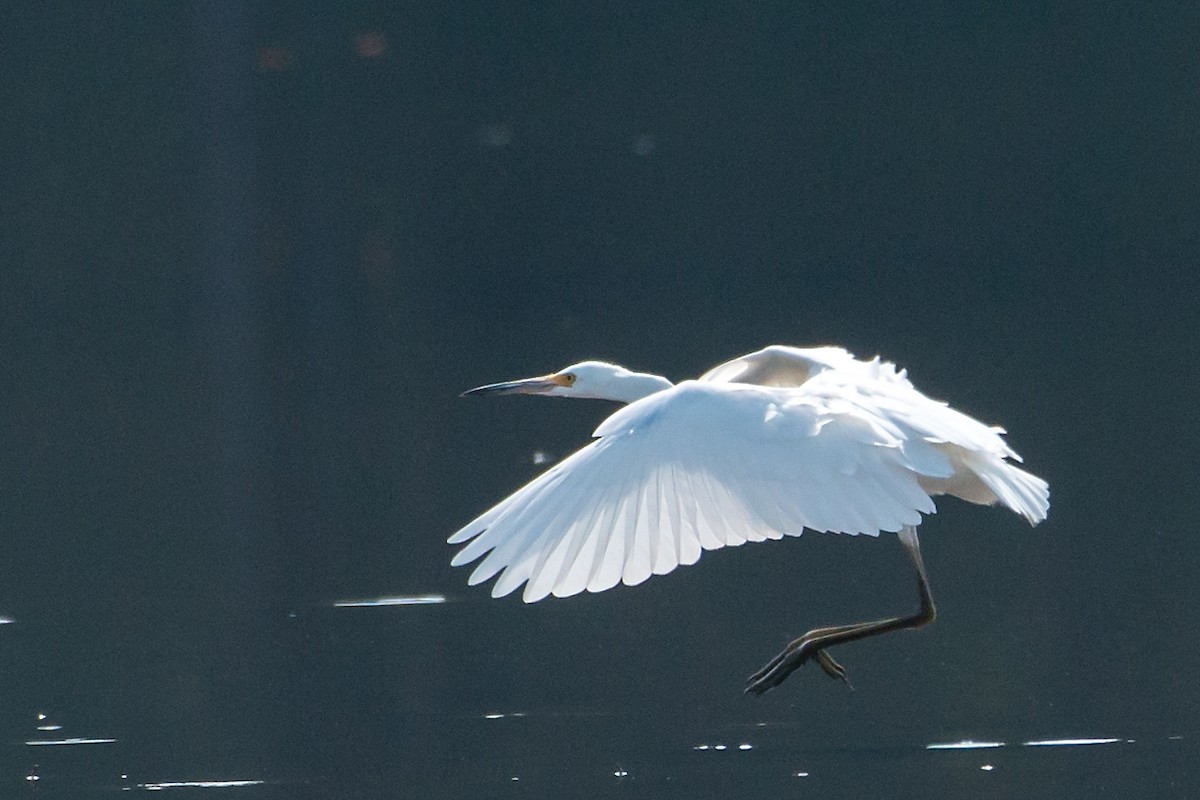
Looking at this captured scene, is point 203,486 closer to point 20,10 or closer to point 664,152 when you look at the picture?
point 664,152

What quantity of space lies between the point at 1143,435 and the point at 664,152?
19.0 feet

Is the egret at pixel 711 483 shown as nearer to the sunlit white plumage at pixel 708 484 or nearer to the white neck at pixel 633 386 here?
the sunlit white plumage at pixel 708 484

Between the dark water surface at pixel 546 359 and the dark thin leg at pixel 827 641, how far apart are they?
145 mm

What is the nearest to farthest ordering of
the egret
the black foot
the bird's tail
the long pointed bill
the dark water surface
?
the egret < the bird's tail < the black foot < the dark water surface < the long pointed bill

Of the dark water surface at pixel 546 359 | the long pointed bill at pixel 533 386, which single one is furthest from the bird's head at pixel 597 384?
the dark water surface at pixel 546 359

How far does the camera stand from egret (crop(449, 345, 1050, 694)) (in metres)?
3.75

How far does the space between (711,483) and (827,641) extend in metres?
1.18

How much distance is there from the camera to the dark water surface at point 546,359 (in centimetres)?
499

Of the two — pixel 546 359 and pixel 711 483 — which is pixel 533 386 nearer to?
pixel 711 483

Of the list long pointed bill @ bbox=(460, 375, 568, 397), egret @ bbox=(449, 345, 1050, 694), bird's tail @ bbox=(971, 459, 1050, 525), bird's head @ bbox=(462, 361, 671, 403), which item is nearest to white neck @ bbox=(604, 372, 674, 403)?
bird's head @ bbox=(462, 361, 671, 403)

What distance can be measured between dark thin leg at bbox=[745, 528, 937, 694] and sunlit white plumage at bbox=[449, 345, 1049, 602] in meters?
0.71

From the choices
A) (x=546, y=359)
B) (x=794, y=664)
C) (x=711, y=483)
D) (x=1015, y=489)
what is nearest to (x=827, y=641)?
(x=794, y=664)

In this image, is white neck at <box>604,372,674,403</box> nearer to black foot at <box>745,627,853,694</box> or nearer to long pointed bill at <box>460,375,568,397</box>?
long pointed bill at <box>460,375,568,397</box>

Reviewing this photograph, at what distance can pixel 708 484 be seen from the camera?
13.0 ft
